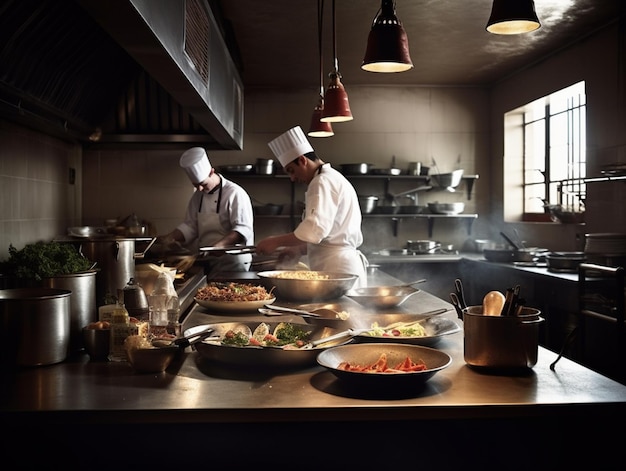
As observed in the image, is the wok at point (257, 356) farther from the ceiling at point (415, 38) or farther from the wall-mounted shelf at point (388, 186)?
the wall-mounted shelf at point (388, 186)

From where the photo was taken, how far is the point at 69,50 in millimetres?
3922

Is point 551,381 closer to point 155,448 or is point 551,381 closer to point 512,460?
point 512,460

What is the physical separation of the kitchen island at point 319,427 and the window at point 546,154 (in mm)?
4174

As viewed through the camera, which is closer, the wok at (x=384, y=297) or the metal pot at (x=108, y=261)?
the metal pot at (x=108, y=261)

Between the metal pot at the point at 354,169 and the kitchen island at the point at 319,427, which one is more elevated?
the metal pot at the point at 354,169

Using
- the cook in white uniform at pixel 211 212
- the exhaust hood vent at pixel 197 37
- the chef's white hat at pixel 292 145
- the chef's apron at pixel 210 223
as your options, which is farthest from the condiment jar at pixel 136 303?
the chef's apron at pixel 210 223

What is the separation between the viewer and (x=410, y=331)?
2016mm

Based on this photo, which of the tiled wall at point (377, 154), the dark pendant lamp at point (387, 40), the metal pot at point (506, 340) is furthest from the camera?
the tiled wall at point (377, 154)

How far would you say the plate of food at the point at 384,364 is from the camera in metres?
1.51

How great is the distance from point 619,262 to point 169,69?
320cm

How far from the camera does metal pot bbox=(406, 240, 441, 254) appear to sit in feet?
22.4

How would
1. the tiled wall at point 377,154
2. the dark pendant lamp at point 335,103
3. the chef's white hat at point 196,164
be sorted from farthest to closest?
the tiled wall at point 377,154 → the chef's white hat at point 196,164 → the dark pendant lamp at point 335,103

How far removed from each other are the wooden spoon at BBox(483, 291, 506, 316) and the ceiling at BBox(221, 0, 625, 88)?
10.7 feet

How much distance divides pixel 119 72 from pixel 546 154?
4.36m
